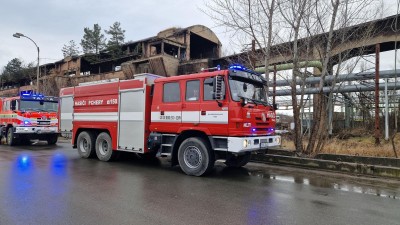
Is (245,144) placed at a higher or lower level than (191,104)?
lower

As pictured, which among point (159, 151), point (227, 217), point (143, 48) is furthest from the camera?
point (143, 48)

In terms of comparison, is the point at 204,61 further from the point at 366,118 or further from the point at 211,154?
the point at 211,154

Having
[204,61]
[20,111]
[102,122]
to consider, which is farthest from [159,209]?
[204,61]

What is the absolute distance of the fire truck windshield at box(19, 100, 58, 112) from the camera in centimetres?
1767

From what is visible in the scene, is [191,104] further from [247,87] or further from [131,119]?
[131,119]

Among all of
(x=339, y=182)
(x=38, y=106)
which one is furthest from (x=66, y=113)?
(x=339, y=182)

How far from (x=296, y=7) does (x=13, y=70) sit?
64742 millimetres

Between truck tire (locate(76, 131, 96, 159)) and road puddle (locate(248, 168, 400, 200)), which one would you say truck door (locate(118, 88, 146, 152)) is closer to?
truck tire (locate(76, 131, 96, 159))

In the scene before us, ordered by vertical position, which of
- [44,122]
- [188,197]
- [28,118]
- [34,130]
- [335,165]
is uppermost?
[28,118]

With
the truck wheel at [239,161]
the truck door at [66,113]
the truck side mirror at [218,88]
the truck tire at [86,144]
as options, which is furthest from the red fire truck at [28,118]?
the truck side mirror at [218,88]

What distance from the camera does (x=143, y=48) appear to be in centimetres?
4078

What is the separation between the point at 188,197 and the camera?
6555 millimetres

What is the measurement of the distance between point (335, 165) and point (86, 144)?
878 centimetres

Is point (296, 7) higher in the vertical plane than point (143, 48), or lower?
lower
